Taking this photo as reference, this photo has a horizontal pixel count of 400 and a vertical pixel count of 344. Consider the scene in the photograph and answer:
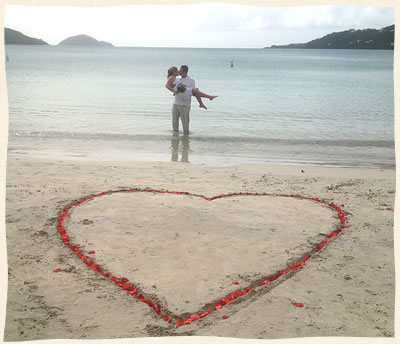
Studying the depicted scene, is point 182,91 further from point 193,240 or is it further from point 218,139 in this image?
point 193,240

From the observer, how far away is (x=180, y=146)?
14.7 m

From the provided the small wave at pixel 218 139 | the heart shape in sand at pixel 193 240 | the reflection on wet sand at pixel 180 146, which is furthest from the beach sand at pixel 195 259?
the small wave at pixel 218 139

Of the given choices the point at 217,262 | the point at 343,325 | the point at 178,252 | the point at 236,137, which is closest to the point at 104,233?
the point at 178,252

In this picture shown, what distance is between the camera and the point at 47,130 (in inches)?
650

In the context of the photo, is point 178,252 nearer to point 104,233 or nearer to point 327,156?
point 104,233

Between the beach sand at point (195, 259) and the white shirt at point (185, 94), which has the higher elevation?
the white shirt at point (185, 94)

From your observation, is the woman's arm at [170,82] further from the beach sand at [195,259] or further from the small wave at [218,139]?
the beach sand at [195,259]

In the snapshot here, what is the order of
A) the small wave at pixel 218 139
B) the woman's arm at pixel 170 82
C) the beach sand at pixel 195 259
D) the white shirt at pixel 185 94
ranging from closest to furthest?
the beach sand at pixel 195 259 < the woman's arm at pixel 170 82 < the white shirt at pixel 185 94 < the small wave at pixel 218 139

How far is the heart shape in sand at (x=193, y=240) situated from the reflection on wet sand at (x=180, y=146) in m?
5.71

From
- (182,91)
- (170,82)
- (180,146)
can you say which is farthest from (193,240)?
(180,146)

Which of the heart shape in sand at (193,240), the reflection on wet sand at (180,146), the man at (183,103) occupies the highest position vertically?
the man at (183,103)

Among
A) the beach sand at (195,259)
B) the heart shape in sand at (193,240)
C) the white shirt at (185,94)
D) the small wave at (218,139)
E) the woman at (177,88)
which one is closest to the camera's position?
the beach sand at (195,259)

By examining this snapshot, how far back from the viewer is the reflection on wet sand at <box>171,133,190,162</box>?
13180 millimetres

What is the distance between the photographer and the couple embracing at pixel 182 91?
40.8ft
